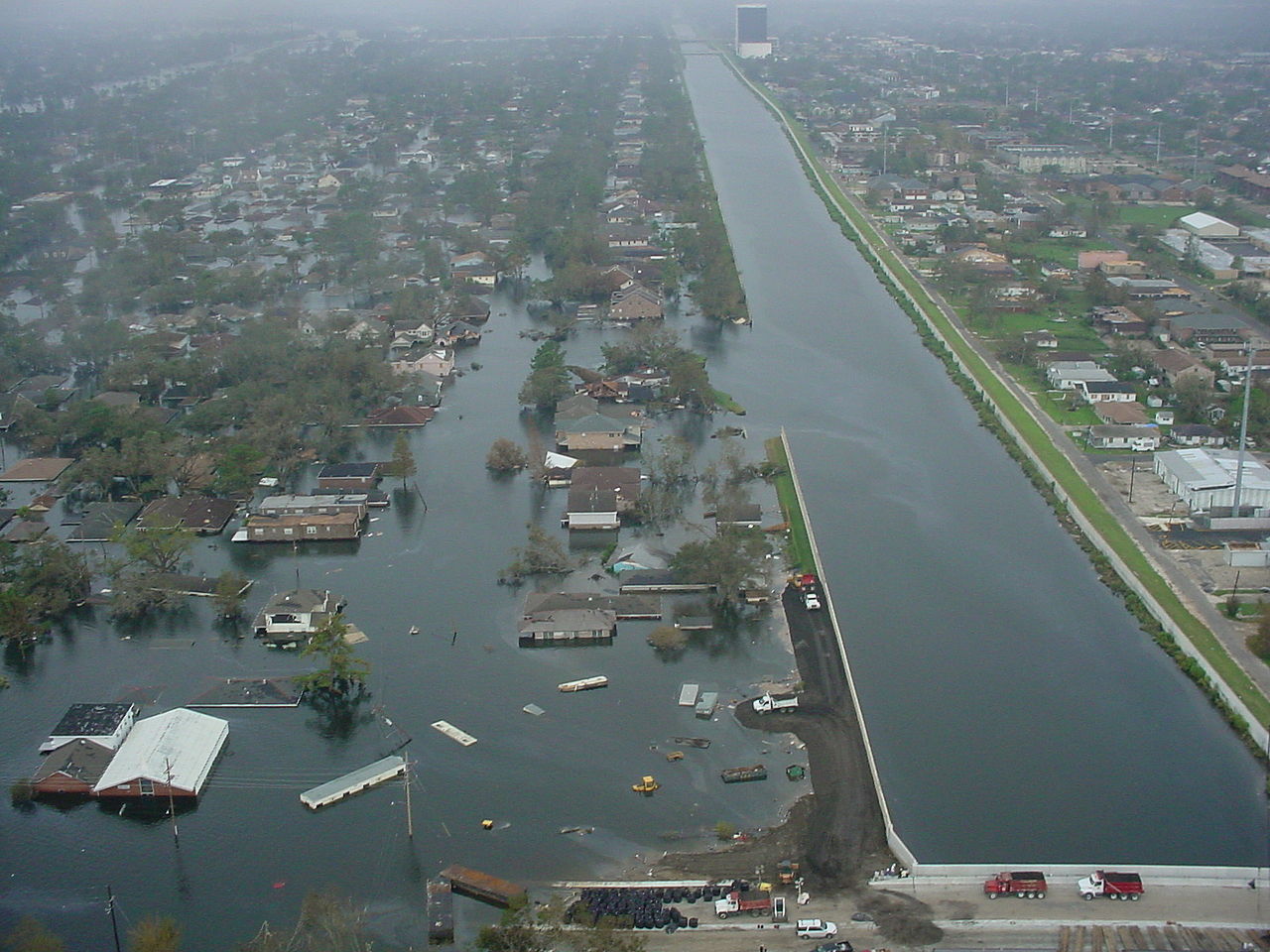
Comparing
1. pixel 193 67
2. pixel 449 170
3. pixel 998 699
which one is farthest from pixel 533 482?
pixel 193 67

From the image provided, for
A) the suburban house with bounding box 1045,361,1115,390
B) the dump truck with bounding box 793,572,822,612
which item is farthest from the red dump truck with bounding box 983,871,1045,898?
the suburban house with bounding box 1045,361,1115,390

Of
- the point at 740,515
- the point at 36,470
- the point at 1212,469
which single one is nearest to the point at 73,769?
the point at 740,515

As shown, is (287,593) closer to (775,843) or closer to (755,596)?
(755,596)

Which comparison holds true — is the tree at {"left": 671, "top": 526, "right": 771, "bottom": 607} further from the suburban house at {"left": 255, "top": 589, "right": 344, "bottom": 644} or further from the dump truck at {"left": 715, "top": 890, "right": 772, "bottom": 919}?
the dump truck at {"left": 715, "top": 890, "right": 772, "bottom": 919}

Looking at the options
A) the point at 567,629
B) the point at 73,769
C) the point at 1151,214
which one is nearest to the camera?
the point at 73,769

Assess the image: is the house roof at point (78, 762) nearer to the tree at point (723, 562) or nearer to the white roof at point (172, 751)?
the white roof at point (172, 751)

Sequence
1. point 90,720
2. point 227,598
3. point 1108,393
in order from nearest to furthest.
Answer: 1. point 90,720
2. point 227,598
3. point 1108,393

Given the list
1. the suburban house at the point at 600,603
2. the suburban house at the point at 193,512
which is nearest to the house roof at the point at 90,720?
the suburban house at the point at 600,603

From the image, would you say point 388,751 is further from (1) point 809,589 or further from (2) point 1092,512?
(2) point 1092,512
